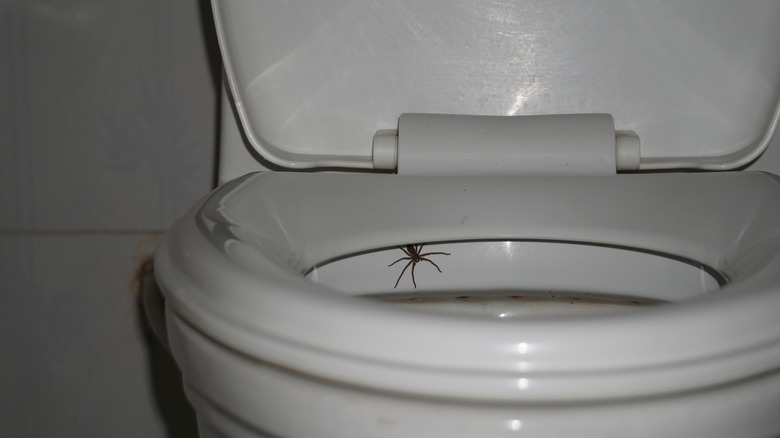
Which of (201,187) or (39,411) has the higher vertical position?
(201,187)

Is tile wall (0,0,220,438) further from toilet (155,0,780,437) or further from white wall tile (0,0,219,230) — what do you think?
toilet (155,0,780,437)

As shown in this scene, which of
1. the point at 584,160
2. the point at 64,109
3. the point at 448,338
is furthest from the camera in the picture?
the point at 64,109

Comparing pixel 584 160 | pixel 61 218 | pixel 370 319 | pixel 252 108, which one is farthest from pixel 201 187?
pixel 370 319

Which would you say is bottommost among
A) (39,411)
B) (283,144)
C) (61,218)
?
(39,411)

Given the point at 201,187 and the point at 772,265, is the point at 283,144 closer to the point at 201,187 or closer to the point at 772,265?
the point at 201,187

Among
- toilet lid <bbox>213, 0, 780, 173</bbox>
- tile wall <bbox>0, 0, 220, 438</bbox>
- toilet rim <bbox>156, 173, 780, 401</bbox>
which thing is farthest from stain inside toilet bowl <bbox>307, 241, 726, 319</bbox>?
tile wall <bbox>0, 0, 220, 438</bbox>

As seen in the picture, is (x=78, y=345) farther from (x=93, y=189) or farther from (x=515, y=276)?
(x=515, y=276)

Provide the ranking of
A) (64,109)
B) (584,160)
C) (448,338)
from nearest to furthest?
(448,338)
(584,160)
(64,109)

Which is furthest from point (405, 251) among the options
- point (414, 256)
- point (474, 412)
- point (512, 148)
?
point (474, 412)

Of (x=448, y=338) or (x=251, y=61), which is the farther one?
(x=251, y=61)

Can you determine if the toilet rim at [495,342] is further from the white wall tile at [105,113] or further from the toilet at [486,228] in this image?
the white wall tile at [105,113]

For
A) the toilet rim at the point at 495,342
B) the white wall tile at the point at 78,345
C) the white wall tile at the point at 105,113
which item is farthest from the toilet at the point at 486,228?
the white wall tile at the point at 78,345
